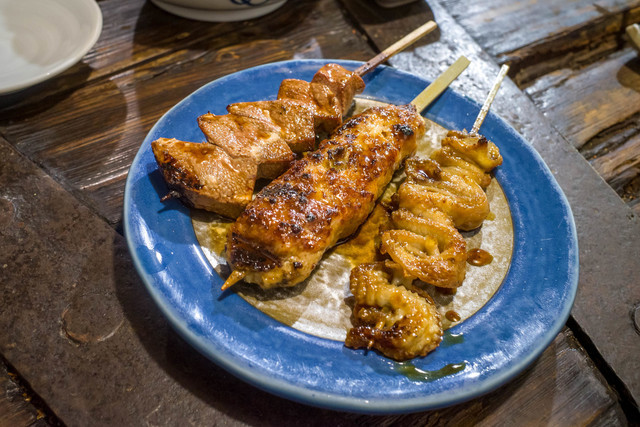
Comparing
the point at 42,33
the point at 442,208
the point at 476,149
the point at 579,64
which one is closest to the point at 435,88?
the point at 476,149

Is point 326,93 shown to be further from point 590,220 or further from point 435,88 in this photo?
point 590,220

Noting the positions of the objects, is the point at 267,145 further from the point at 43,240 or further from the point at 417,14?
the point at 417,14

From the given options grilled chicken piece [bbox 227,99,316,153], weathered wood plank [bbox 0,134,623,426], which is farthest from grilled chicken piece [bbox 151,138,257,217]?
weathered wood plank [bbox 0,134,623,426]

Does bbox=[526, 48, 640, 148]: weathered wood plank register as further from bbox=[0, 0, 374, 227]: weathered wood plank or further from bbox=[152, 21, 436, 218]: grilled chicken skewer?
bbox=[152, 21, 436, 218]: grilled chicken skewer

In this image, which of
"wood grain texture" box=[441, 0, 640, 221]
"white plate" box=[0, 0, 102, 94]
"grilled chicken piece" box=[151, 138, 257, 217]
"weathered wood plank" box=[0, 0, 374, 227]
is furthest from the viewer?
"wood grain texture" box=[441, 0, 640, 221]

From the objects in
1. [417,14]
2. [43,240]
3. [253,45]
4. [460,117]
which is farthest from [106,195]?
[417,14]

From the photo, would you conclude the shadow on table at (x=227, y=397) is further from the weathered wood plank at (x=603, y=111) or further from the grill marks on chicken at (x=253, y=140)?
the weathered wood plank at (x=603, y=111)

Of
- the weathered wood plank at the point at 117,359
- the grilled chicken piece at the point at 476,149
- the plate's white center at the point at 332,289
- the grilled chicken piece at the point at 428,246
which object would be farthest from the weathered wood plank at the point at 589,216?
the grilled chicken piece at the point at 428,246
